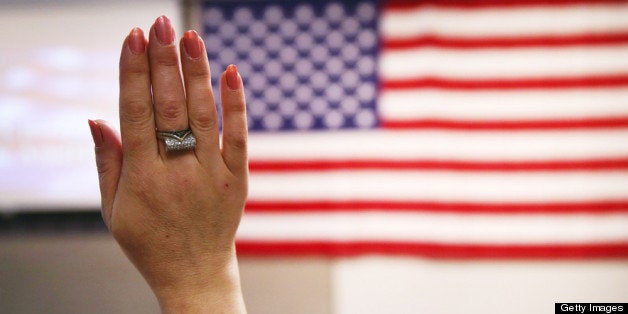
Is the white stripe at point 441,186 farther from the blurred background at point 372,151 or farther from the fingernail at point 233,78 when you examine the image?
the fingernail at point 233,78

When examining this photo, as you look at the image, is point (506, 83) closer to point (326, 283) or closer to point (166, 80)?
point (326, 283)

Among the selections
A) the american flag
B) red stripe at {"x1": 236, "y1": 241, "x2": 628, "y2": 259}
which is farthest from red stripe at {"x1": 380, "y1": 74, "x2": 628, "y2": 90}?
red stripe at {"x1": 236, "y1": 241, "x2": 628, "y2": 259}

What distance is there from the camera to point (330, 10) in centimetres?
197

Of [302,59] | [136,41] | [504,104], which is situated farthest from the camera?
[302,59]

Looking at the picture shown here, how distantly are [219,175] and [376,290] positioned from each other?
1.65 m

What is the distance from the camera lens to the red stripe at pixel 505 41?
185cm

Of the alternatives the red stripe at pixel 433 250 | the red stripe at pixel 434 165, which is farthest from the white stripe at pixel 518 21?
the red stripe at pixel 433 250

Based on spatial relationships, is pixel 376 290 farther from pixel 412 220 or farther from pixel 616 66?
pixel 616 66

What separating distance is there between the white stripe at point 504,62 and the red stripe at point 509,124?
0.65ft

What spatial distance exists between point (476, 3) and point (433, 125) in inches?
22.2

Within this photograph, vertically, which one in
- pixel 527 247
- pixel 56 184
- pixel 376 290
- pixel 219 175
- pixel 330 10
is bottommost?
pixel 376 290

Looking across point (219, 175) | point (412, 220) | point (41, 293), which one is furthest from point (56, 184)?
point (219, 175)

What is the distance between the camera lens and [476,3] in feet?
6.19

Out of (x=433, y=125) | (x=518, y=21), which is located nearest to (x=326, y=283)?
(x=433, y=125)
